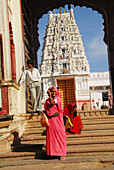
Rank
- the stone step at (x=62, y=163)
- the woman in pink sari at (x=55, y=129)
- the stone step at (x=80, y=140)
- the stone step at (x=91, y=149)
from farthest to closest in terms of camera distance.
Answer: the stone step at (x=80, y=140) < the stone step at (x=91, y=149) < the woman in pink sari at (x=55, y=129) < the stone step at (x=62, y=163)

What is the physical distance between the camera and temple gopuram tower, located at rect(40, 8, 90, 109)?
34.7 m

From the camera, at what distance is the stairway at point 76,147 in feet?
15.5

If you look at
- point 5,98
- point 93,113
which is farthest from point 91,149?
point 93,113

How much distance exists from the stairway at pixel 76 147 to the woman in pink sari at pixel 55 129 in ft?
0.78

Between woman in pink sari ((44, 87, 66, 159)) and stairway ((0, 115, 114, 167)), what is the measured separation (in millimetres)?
236

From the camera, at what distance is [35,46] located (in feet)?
42.2

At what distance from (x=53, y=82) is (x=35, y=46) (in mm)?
22439

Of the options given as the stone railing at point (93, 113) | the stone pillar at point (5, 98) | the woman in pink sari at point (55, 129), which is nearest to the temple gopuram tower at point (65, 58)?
the stone railing at point (93, 113)

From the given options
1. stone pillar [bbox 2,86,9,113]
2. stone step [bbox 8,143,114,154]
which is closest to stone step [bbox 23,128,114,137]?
stone step [bbox 8,143,114,154]

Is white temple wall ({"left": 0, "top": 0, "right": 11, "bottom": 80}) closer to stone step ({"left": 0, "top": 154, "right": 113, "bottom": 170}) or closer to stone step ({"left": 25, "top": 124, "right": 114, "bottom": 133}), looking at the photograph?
stone step ({"left": 25, "top": 124, "right": 114, "bottom": 133})

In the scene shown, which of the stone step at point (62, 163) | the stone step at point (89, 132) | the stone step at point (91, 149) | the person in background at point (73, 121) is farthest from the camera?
the person in background at point (73, 121)

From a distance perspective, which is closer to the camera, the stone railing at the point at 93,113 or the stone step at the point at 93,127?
the stone step at the point at 93,127

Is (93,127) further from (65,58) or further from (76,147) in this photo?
(65,58)

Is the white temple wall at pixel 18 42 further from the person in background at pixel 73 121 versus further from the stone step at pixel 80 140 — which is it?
the stone step at pixel 80 140
